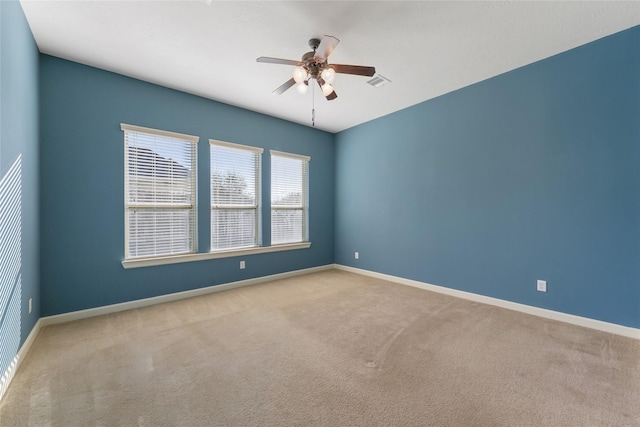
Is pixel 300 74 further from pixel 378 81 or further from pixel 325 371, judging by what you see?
pixel 325 371

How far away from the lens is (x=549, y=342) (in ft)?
8.10

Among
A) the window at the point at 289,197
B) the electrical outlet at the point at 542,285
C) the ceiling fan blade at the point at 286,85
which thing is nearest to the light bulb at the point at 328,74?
the ceiling fan blade at the point at 286,85

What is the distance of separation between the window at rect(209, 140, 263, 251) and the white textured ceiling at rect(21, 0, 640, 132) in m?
1.09

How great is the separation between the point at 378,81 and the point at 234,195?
2.78 meters

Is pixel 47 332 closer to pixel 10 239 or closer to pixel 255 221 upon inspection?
pixel 10 239

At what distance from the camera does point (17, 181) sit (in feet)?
7.06

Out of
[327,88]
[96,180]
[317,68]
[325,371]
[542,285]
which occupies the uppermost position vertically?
[317,68]

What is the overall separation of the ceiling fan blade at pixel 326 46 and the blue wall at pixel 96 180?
2.38 meters

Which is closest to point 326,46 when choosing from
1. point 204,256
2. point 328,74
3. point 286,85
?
point 328,74

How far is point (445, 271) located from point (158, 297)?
4.12 meters

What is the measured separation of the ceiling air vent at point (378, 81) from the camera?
338 centimetres

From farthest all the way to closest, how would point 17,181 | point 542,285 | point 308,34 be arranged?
point 542,285 → point 308,34 → point 17,181

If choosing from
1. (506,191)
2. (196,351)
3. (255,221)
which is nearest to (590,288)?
(506,191)

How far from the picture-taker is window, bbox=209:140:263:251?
13.5 ft
